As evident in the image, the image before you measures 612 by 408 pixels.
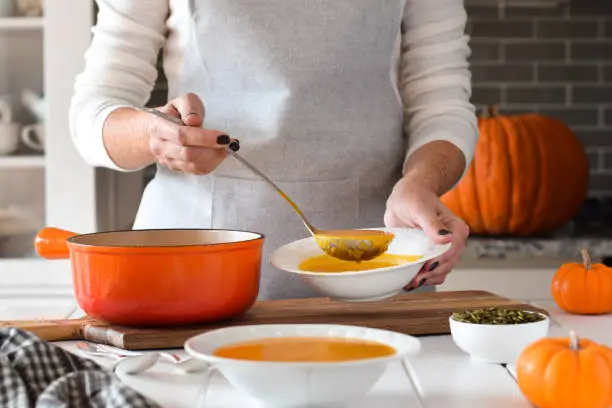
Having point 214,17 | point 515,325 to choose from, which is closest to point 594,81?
point 214,17

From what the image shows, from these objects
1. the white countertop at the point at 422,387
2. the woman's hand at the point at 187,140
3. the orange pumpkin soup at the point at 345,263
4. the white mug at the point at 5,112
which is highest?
the white mug at the point at 5,112

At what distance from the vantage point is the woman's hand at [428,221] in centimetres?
127

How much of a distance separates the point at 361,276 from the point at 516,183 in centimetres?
142

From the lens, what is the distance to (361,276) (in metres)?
1.15

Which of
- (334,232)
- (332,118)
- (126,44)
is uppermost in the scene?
(126,44)

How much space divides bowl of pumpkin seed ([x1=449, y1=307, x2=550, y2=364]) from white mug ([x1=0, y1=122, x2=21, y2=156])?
1.95m

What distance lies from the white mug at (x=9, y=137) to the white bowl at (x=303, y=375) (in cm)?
200

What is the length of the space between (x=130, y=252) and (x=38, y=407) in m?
0.32

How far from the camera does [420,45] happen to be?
1627 millimetres

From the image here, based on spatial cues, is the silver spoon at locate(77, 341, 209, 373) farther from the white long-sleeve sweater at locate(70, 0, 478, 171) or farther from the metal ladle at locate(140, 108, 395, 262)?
the white long-sleeve sweater at locate(70, 0, 478, 171)

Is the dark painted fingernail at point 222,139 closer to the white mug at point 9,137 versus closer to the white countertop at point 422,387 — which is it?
the white countertop at point 422,387

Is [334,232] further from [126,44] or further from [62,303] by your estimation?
[62,303]

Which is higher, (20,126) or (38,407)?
(20,126)

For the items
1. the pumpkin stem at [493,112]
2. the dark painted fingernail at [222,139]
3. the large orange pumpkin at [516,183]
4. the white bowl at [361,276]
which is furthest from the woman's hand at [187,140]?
the pumpkin stem at [493,112]
